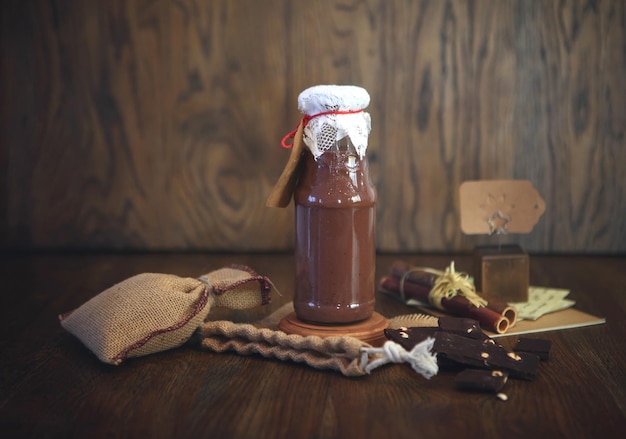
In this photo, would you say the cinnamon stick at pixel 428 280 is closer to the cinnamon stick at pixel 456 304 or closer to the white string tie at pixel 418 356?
the cinnamon stick at pixel 456 304

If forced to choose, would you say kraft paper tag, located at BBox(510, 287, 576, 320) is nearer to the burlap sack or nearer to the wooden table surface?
the wooden table surface

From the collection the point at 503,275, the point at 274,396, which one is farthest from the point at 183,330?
the point at 503,275

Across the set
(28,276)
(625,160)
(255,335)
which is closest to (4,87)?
(28,276)

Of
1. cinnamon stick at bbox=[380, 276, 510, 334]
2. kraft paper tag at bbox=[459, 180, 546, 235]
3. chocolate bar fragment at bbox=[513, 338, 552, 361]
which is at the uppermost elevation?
kraft paper tag at bbox=[459, 180, 546, 235]

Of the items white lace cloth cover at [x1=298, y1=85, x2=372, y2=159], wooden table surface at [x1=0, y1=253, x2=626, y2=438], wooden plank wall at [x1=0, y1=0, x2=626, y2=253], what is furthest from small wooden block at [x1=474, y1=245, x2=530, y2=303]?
wooden plank wall at [x1=0, y1=0, x2=626, y2=253]

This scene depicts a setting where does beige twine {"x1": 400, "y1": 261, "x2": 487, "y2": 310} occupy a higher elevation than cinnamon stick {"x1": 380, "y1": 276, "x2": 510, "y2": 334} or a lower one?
higher

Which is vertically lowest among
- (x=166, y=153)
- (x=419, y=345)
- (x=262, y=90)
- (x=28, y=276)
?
(x=28, y=276)

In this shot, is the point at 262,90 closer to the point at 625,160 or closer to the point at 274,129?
the point at 274,129
